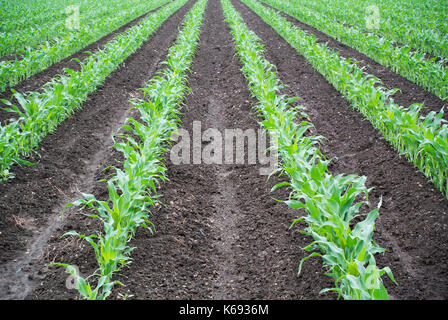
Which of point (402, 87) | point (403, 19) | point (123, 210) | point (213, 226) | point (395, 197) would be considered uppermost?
point (403, 19)

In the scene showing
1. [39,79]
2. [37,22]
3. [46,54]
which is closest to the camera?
[39,79]

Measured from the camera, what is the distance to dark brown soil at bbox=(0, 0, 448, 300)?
10.7ft

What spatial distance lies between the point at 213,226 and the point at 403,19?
15599mm

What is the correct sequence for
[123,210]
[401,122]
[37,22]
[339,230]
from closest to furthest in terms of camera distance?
1. [339,230]
2. [123,210]
3. [401,122]
4. [37,22]

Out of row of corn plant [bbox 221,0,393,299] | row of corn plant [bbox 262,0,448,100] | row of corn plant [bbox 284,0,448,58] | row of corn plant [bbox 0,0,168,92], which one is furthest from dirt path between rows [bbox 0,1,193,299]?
row of corn plant [bbox 284,0,448,58]

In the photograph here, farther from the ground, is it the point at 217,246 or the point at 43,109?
the point at 43,109

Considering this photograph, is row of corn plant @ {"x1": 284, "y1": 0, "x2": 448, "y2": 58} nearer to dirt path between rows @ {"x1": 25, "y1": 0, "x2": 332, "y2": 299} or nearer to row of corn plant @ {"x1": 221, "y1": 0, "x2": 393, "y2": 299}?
dirt path between rows @ {"x1": 25, "y1": 0, "x2": 332, "y2": 299}

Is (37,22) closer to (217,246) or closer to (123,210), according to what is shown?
(123,210)

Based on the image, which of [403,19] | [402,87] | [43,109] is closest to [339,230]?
[43,109]

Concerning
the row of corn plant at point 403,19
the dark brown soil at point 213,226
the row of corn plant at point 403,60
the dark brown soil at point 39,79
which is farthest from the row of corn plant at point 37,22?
the row of corn plant at point 403,19

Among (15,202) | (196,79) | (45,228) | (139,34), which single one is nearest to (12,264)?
(45,228)

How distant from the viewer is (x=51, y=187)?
15.8 ft

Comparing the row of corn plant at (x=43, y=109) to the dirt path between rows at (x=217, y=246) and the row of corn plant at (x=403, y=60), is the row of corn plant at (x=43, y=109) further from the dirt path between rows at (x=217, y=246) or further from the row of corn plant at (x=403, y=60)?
the row of corn plant at (x=403, y=60)

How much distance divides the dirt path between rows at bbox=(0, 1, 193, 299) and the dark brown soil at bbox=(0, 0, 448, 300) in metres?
0.01
